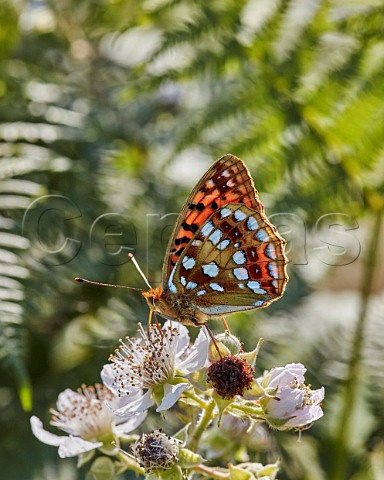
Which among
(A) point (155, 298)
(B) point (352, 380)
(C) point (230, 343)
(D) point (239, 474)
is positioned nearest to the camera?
(D) point (239, 474)

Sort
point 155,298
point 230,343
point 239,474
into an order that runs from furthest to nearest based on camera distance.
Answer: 1. point 155,298
2. point 230,343
3. point 239,474

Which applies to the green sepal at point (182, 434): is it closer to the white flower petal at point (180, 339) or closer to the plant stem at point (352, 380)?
the white flower petal at point (180, 339)

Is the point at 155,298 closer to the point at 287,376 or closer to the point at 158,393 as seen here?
the point at 158,393

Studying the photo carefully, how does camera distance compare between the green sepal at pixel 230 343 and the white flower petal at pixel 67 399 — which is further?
the white flower petal at pixel 67 399

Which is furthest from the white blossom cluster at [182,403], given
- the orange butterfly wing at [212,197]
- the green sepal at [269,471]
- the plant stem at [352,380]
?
the plant stem at [352,380]

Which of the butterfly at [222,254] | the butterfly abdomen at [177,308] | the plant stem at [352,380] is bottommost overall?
the plant stem at [352,380]

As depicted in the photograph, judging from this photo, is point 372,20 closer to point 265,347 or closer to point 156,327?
point 265,347

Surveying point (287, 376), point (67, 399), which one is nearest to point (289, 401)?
point (287, 376)
